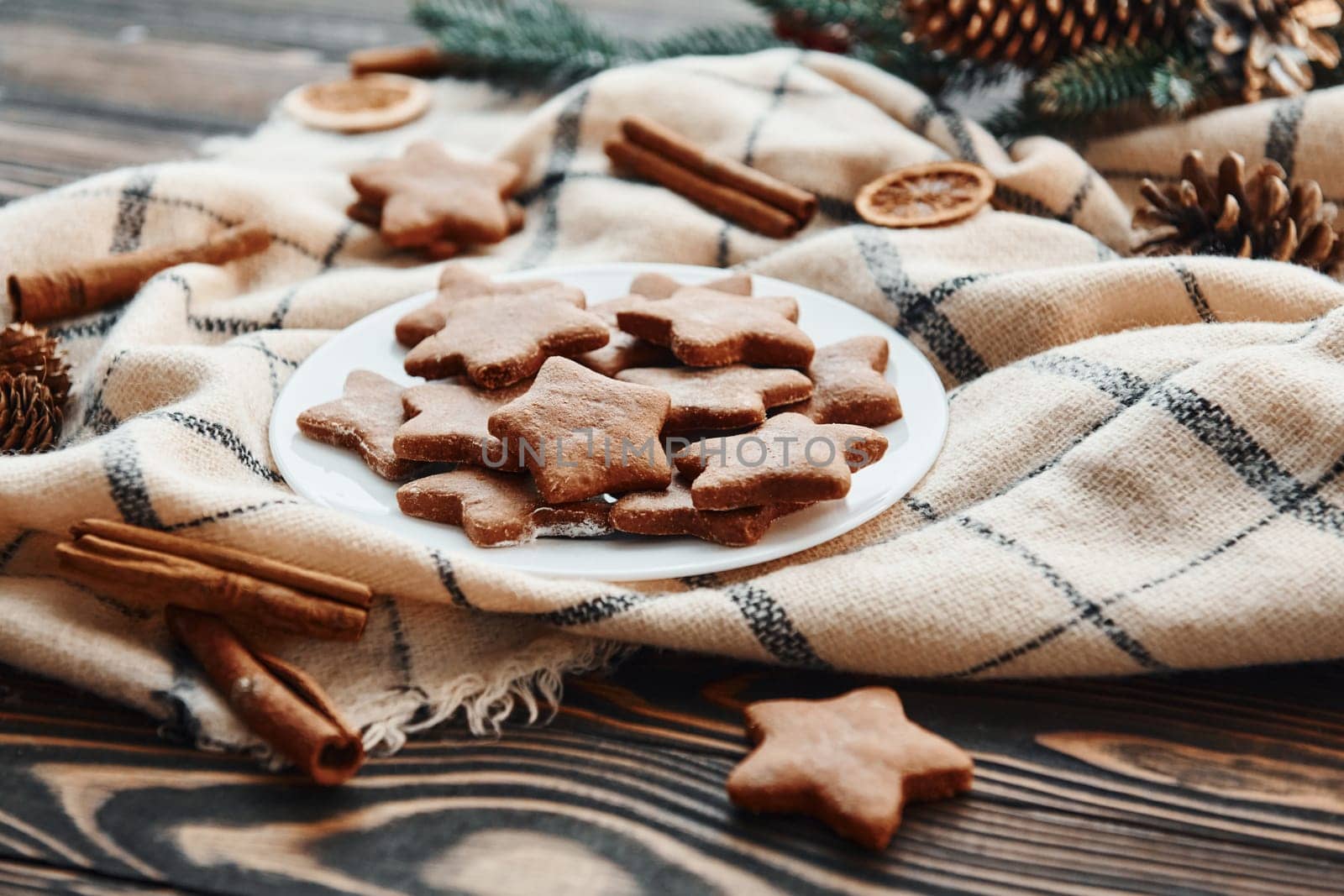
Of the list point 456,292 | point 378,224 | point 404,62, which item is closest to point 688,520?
point 456,292

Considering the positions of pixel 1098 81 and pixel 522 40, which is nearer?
pixel 1098 81

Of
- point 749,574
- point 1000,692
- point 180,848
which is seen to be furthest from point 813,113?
point 180,848

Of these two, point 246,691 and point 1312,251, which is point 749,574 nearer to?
point 246,691

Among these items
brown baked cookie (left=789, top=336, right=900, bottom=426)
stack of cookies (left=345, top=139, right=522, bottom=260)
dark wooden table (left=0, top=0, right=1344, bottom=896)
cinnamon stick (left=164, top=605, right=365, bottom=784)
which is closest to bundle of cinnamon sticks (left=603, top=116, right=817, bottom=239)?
stack of cookies (left=345, top=139, right=522, bottom=260)

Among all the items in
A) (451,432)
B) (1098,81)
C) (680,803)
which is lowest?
(680,803)

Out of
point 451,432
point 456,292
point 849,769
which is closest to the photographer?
point 849,769

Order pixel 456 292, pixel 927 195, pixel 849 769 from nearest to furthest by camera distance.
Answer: pixel 849 769 → pixel 456 292 → pixel 927 195

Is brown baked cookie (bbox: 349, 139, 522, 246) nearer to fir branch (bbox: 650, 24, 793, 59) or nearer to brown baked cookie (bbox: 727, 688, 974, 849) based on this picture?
fir branch (bbox: 650, 24, 793, 59)

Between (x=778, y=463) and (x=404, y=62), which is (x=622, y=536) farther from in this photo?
(x=404, y=62)
